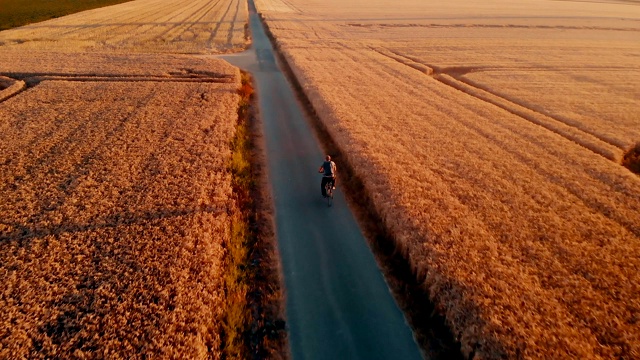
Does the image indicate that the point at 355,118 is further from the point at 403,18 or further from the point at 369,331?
the point at 403,18

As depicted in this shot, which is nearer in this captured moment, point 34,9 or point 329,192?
point 329,192

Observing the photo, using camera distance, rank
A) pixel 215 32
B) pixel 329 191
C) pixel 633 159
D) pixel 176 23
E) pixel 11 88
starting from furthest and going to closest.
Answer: pixel 176 23
pixel 215 32
pixel 11 88
pixel 633 159
pixel 329 191

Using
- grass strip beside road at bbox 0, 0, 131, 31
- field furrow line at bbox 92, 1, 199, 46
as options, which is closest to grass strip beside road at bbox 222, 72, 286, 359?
field furrow line at bbox 92, 1, 199, 46

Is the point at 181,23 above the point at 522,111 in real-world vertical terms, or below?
above

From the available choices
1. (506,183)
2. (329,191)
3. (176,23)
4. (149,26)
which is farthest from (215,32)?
(506,183)

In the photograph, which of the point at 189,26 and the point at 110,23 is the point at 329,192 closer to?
the point at 189,26

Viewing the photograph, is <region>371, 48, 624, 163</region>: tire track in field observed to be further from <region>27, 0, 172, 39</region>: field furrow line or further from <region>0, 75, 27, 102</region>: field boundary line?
<region>27, 0, 172, 39</region>: field furrow line

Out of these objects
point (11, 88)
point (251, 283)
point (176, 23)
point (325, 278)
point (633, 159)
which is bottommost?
point (633, 159)

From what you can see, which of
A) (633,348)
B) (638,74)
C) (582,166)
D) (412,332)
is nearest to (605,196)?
(582,166)
